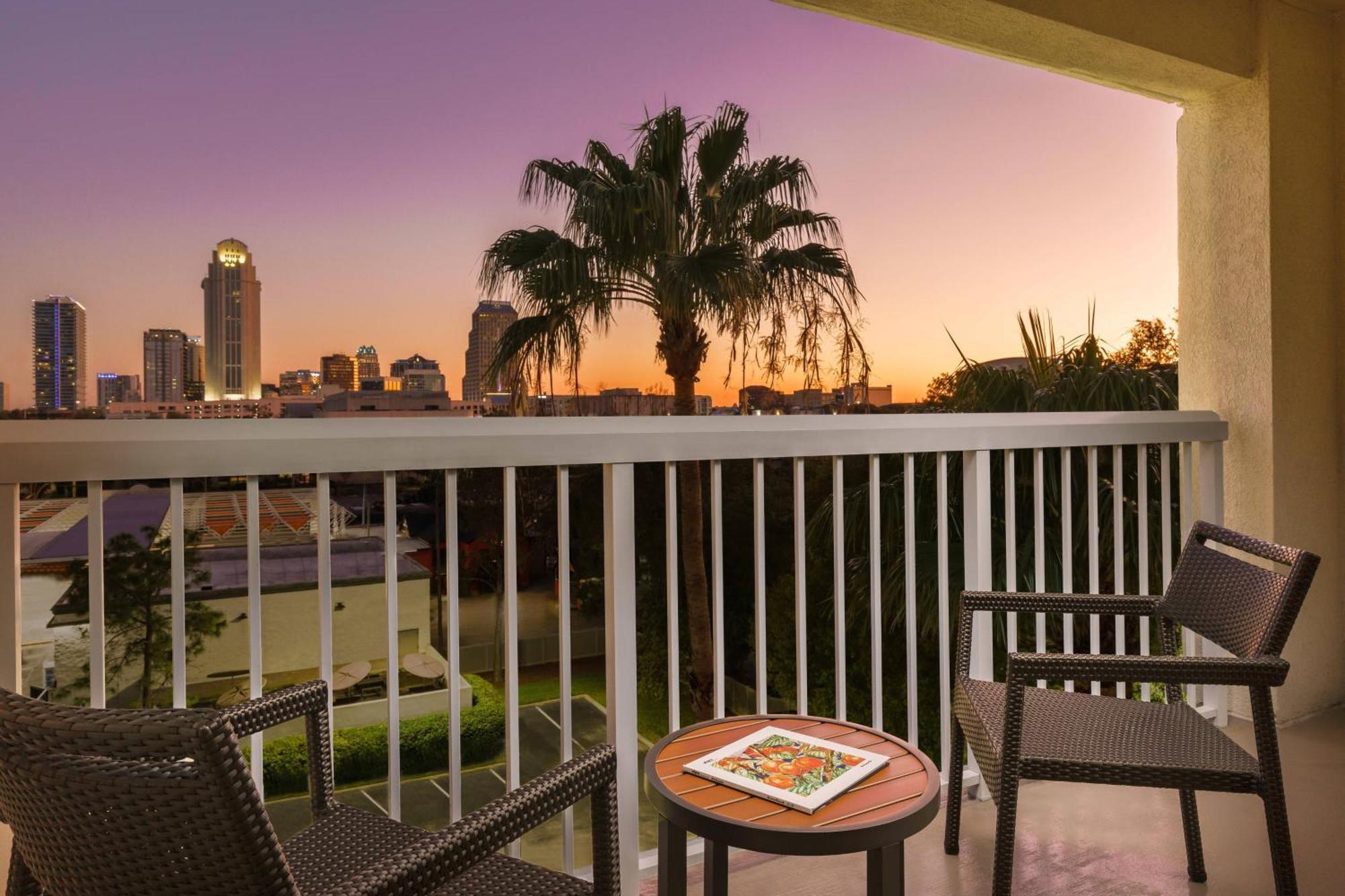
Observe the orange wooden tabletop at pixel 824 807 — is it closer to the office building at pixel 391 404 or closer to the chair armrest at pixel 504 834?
the chair armrest at pixel 504 834

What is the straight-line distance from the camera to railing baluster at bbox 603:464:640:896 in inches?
74.4

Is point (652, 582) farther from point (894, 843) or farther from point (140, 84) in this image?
point (894, 843)

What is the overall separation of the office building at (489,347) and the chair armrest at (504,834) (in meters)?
6.08

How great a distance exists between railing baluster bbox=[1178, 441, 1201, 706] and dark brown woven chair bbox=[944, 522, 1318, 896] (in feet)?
3.35

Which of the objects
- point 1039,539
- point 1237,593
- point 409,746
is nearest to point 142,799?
point 1237,593

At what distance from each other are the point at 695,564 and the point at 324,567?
8086 millimetres

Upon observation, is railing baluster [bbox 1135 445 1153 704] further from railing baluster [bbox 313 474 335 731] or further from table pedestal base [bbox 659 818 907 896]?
railing baluster [bbox 313 474 335 731]

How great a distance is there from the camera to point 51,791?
0.86 meters

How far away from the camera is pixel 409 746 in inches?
538

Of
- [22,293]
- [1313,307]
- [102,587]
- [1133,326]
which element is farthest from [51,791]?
[22,293]

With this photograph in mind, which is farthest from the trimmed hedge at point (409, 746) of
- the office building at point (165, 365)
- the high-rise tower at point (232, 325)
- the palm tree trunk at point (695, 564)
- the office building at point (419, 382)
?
the office building at point (419, 382)

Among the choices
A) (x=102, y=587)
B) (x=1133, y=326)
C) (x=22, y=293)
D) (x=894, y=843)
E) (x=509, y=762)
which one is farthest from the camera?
(x=22, y=293)

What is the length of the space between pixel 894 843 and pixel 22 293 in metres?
10.9

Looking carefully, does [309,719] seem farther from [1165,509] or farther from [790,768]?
[1165,509]
